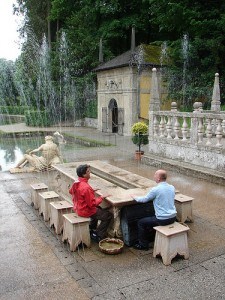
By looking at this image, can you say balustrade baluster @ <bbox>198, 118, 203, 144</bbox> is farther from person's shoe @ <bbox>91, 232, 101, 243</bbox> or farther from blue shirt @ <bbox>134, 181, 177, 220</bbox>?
person's shoe @ <bbox>91, 232, 101, 243</bbox>

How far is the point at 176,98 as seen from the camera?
25016 millimetres

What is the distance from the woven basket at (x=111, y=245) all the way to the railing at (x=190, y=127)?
587 cm

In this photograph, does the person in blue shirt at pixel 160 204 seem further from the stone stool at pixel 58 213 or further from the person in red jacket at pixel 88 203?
the stone stool at pixel 58 213

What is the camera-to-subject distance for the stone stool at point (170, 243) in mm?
5238

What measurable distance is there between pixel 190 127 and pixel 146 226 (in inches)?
298

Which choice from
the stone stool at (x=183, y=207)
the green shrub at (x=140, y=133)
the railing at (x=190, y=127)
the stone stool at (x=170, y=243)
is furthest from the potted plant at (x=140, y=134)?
the stone stool at (x=170, y=243)

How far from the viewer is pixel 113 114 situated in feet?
91.1

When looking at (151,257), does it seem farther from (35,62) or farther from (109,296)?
(35,62)

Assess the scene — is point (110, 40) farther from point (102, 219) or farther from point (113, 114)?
point (102, 219)

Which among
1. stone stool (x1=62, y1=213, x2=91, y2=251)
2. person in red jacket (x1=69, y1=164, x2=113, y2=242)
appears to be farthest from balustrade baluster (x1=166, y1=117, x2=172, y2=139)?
stone stool (x1=62, y1=213, x2=91, y2=251)

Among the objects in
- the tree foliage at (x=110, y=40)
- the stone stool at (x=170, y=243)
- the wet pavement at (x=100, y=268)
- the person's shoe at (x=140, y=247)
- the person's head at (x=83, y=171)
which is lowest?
the wet pavement at (x=100, y=268)

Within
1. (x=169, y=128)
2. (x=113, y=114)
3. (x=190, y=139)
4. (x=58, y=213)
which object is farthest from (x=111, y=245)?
(x=113, y=114)

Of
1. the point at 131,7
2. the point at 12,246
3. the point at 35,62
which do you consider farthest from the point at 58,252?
the point at 35,62

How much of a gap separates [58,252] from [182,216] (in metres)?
2.55
